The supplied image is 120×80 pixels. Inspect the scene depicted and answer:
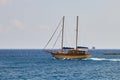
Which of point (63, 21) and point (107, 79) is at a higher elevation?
point (63, 21)

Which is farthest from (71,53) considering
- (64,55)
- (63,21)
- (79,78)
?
(79,78)

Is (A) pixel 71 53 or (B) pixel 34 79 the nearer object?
(B) pixel 34 79

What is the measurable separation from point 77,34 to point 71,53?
1038 centimetres

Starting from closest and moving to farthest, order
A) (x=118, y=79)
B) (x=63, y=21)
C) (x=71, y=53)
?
1. (x=118, y=79)
2. (x=71, y=53)
3. (x=63, y=21)

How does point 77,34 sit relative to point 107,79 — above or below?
above

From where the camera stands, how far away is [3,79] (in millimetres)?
79688

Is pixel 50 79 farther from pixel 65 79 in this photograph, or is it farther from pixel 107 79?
pixel 107 79

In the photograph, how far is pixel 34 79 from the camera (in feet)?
258

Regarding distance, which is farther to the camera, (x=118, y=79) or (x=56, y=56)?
(x=56, y=56)

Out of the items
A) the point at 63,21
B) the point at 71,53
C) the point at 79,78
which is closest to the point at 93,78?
the point at 79,78

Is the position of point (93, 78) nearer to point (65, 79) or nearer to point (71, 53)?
point (65, 79)

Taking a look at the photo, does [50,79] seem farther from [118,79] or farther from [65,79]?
[118,79]

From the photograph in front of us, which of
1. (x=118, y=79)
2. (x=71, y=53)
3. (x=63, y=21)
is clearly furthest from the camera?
(x=63, y=21)

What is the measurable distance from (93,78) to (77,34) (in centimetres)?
7184
